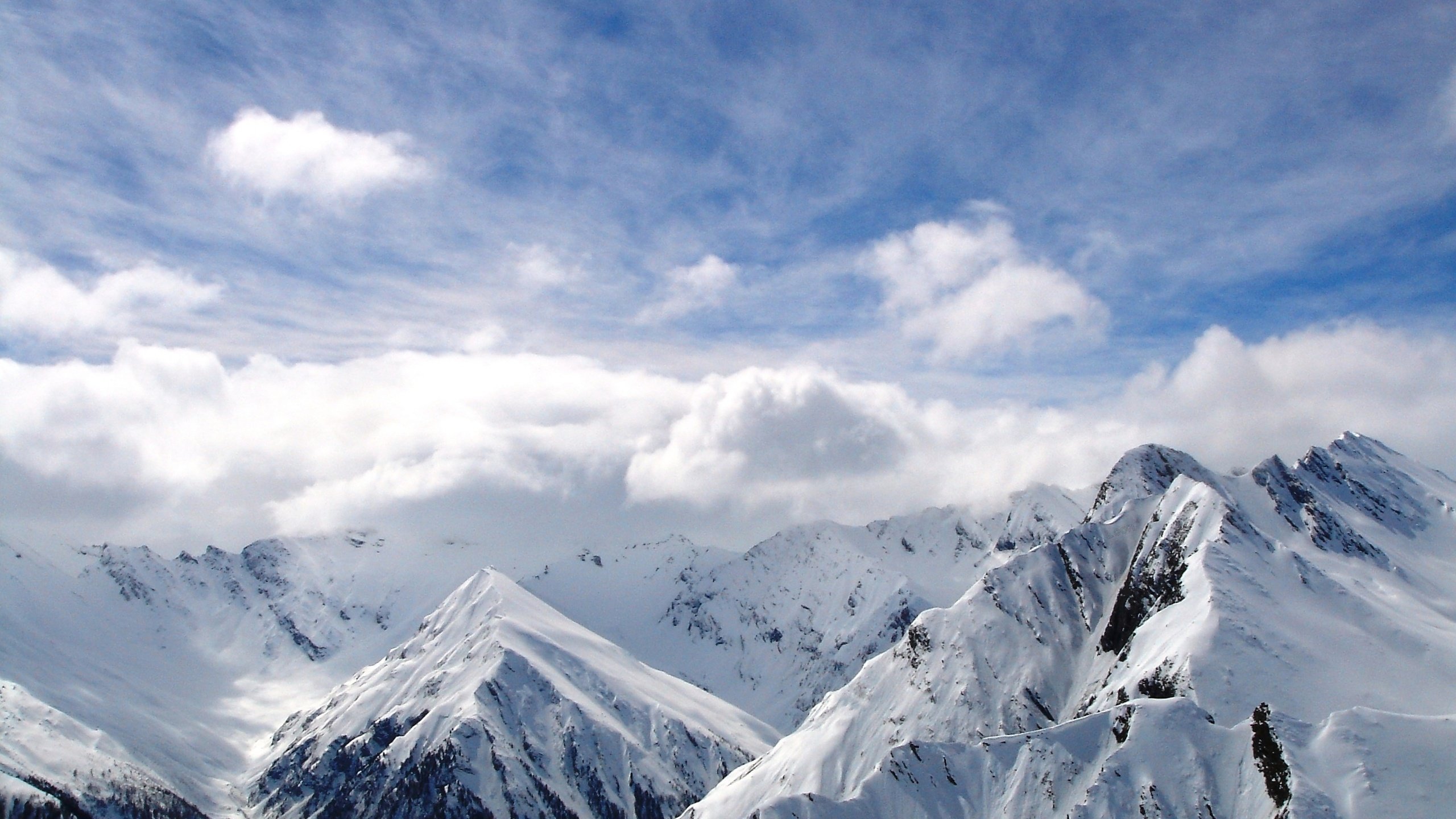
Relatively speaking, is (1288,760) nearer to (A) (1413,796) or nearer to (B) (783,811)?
(A) (1413,796)

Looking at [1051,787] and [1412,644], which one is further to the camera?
[1412,644]

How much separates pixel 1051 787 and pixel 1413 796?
55.3 meters

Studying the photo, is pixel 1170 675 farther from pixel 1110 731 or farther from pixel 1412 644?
pixel 1412 644

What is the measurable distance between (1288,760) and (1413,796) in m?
15.5

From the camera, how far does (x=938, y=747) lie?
187m

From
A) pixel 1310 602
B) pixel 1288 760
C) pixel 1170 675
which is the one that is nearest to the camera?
pixel 1288 760

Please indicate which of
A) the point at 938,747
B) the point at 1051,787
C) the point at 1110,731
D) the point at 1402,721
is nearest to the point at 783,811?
the point at 938,747

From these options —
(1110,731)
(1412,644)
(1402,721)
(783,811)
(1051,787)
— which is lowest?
(783,811)

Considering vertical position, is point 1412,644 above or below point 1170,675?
above

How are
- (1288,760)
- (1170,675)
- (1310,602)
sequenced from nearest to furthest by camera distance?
(1288,760), (1170,675), (1310,602)

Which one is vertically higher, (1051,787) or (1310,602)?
(1310,602)

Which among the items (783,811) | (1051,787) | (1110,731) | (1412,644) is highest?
(1412,644)

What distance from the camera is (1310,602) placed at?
197875 mm

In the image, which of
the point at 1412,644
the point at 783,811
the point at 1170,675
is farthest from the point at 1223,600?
the point at 783,811
